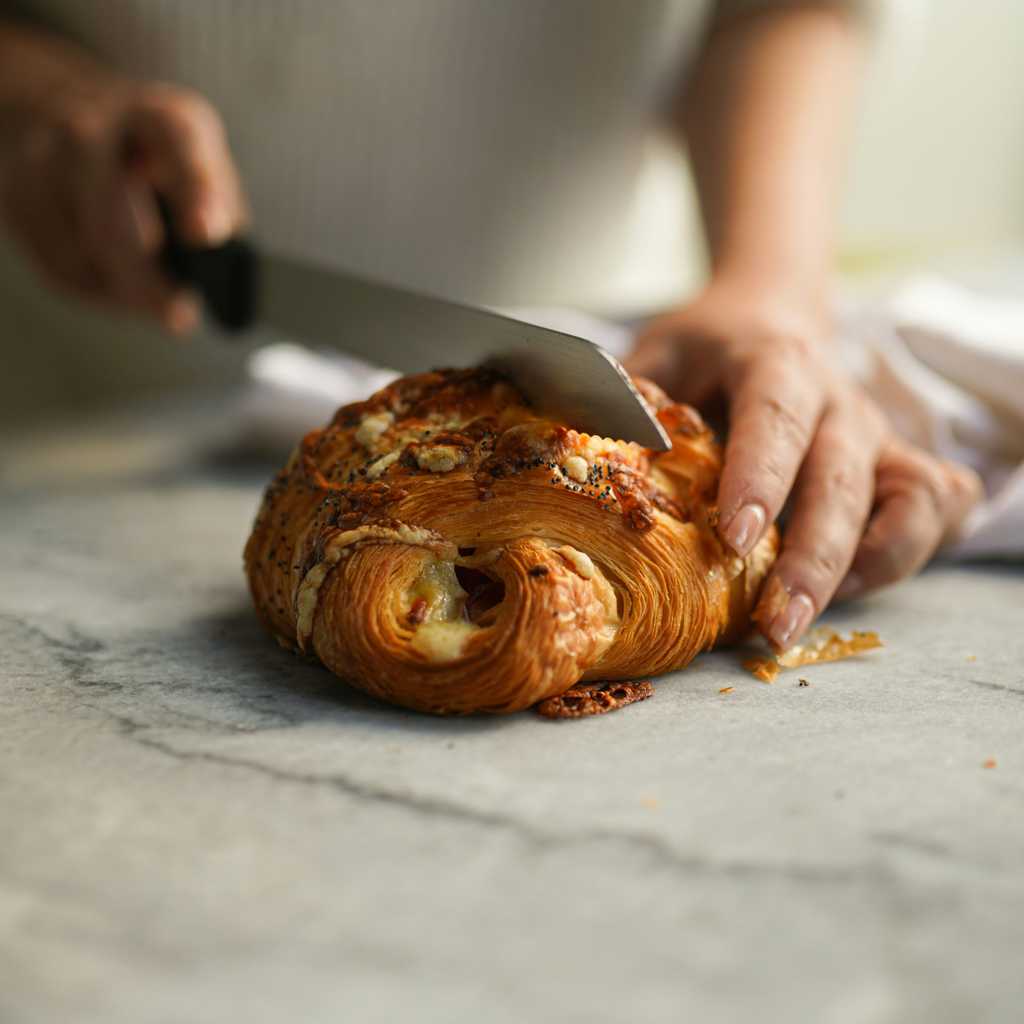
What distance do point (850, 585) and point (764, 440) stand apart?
0.92 feet

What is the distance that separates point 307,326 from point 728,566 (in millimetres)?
976

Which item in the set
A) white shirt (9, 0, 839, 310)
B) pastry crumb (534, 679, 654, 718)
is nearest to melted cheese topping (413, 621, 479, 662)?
pastry crumb (534, 679, 654, 718)

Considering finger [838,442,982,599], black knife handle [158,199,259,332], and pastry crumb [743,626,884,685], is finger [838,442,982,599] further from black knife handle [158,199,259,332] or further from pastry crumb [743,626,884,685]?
black knife handle [158,199,259,332]

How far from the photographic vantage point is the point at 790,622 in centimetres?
132

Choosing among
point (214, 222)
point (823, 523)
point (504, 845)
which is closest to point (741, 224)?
point (823, 523)

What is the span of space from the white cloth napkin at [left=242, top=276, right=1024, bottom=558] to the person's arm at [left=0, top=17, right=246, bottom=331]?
0.31 meters

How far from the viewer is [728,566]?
131 cm

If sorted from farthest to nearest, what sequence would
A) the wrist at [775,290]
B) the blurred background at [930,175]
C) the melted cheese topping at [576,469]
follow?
1. the blurred background at [930,175]
2. the wrist at [775,290]
3. the melted cheese topping at [576,469]

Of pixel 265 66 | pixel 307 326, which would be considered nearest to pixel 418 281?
pixel 265 66

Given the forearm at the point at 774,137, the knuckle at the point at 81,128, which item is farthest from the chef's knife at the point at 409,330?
the forearm at the point at 774,137

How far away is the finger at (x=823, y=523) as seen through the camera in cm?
133

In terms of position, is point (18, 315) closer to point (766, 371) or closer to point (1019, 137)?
point (766, 371)

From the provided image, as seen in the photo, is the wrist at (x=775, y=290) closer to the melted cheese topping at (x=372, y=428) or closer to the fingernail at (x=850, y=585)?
the fingernail at (x=850, y=585)

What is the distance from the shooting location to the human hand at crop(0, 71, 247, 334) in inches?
89.0
